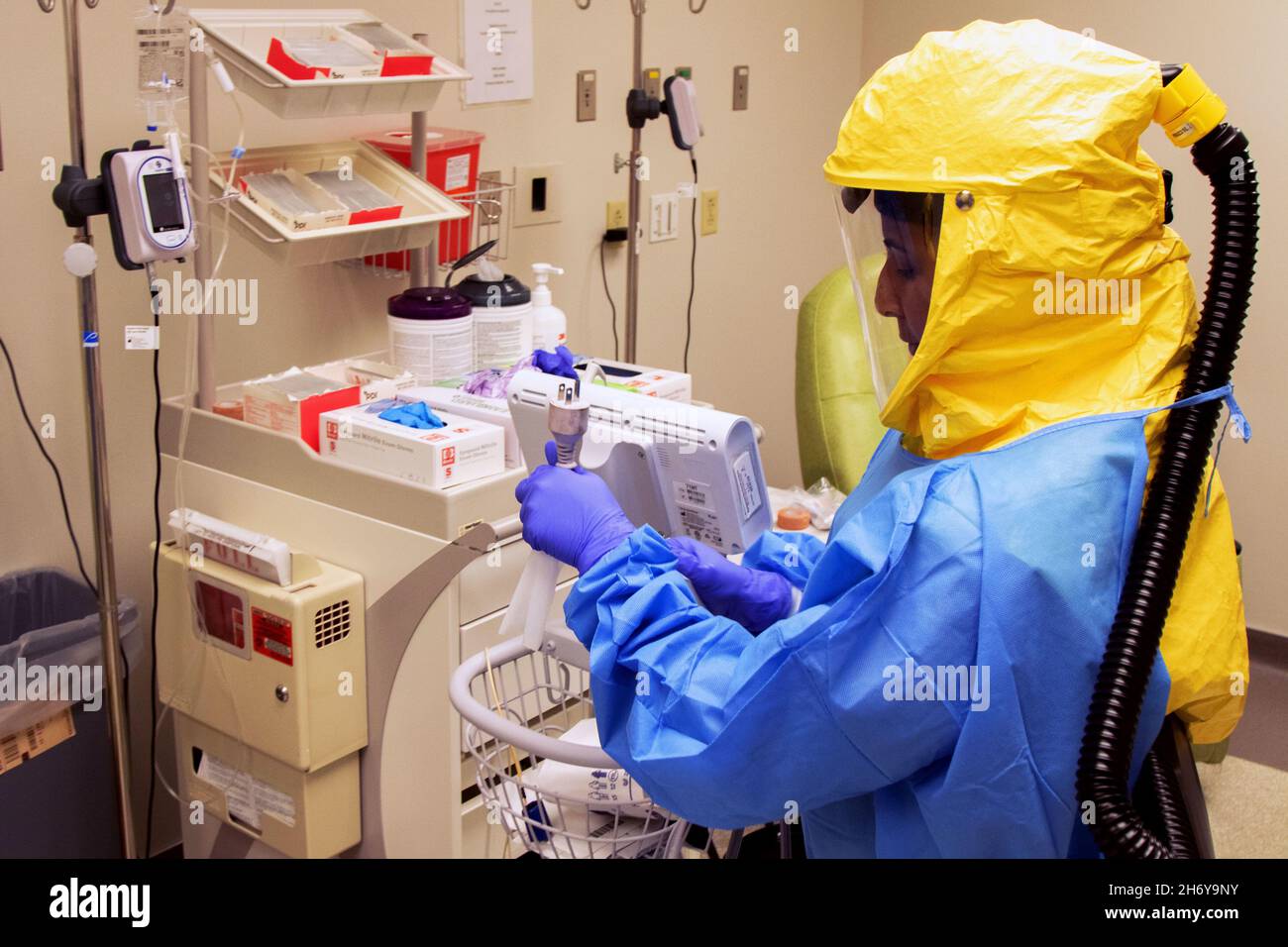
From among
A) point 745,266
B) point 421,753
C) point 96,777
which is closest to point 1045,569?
point 421,753

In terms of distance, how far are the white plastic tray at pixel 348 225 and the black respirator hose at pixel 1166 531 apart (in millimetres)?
1300

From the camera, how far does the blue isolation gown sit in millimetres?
1073

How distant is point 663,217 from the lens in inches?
127

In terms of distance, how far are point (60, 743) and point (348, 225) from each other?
0.92 meters

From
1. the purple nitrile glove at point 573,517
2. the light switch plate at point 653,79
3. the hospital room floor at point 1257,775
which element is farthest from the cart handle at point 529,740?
the light switch plate at point 653,79

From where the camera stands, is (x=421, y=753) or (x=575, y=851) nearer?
(x=575, y=851)

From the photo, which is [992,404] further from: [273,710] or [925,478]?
[273,710]

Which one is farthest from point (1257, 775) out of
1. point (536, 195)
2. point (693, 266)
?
point (536, 195)

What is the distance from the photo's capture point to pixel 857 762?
1128 millimetres

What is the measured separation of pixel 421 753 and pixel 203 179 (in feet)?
3.05

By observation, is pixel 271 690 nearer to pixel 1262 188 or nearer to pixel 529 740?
pixel 529 740

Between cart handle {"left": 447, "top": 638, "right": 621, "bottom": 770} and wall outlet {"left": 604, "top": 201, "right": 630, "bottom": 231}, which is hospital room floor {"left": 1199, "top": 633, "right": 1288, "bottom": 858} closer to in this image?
cart handle {"left": 447, "top": 638, "right": 621, "bottom": 770}

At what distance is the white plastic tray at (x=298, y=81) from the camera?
1914mm

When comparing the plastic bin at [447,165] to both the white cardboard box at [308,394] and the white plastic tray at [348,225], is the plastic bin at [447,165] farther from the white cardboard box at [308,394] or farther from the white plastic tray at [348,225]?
the white cardboard box at [308,394]
